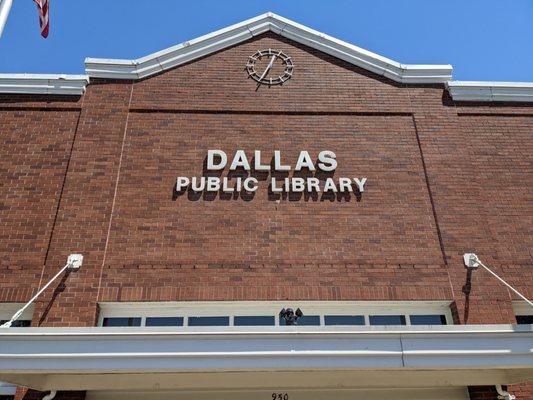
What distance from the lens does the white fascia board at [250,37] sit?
10.8 m

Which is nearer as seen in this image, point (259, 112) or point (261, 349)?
point (261, 349)

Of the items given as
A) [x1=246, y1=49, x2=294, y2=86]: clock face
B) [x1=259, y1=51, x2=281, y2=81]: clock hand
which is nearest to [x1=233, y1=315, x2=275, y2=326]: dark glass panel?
[x1=246, y1=49, x2=294, y2=86]: clock face

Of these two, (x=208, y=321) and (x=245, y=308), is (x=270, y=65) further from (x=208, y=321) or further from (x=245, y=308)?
(x=208, y=321)

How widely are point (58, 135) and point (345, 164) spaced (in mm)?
5892

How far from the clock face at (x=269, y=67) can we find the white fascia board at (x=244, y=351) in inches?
251

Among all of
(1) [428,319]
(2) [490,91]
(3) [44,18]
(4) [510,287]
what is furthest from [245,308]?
(2) [490,91]

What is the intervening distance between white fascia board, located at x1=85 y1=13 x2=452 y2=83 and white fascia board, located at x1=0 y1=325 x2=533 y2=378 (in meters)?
6.32

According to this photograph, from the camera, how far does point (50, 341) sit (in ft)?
21.0

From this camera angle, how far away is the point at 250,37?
454 inches

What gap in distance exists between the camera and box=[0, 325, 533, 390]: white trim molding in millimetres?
6281

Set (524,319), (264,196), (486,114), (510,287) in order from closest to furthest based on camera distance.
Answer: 1. (510,287)
2. (524,319)
3. (264,196)
4. (486,114)

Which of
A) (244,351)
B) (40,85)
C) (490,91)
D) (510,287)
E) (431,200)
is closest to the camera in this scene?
(244,351)

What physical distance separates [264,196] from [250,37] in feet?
13.7

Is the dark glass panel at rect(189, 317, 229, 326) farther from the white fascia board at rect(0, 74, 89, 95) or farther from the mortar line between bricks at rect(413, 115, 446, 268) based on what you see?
the white fascia board at rect(0, 74, 89, 95)
